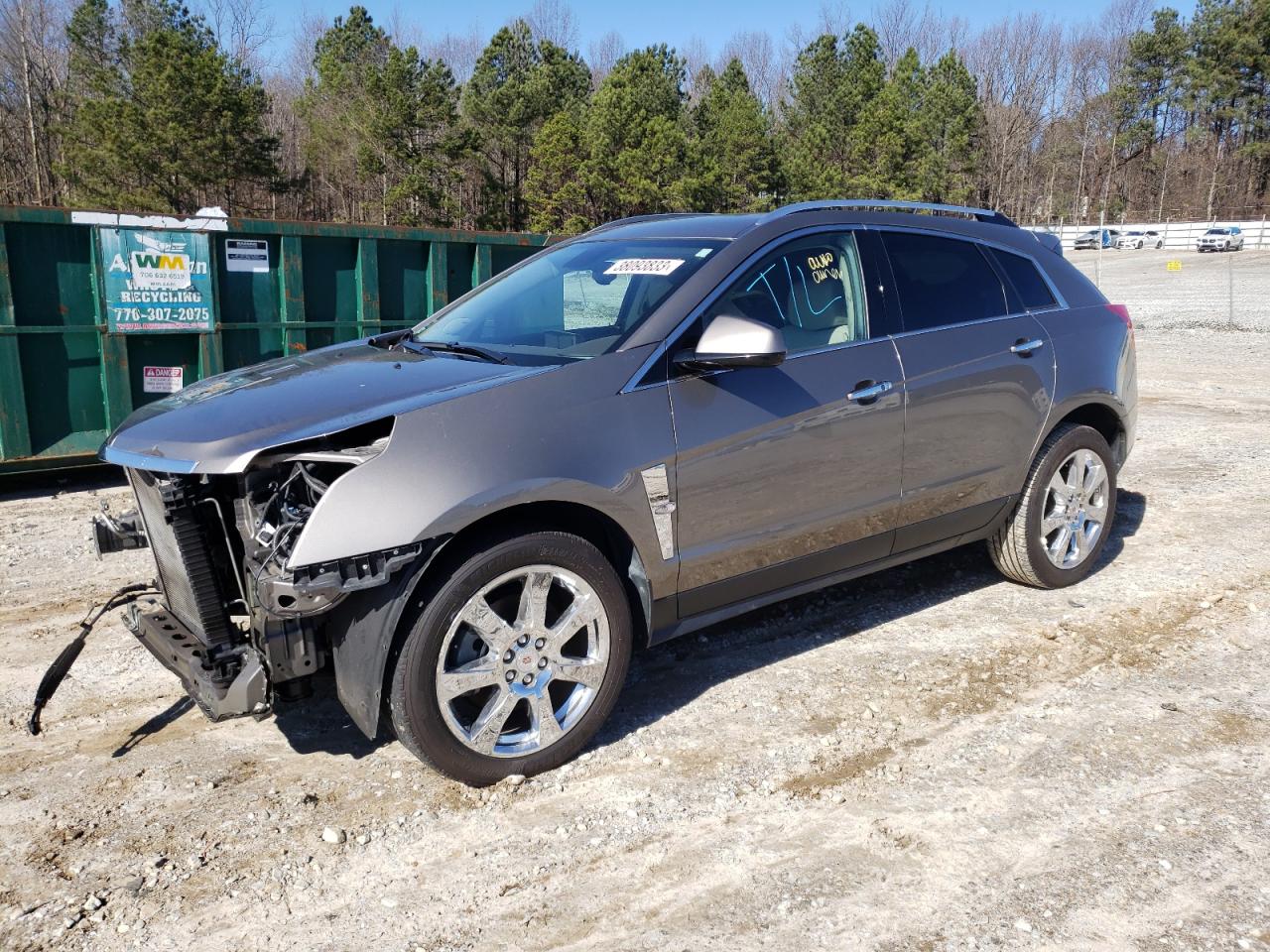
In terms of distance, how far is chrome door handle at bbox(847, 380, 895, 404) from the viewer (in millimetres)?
4066

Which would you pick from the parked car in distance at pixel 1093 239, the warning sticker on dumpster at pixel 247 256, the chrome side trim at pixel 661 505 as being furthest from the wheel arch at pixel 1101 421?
the parked car in distance at pixel 1093 239

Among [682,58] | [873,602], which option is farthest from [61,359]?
[682,58]

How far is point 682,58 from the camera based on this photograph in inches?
2149

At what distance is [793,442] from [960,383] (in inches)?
41.6

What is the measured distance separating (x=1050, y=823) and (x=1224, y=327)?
1917 centimetres

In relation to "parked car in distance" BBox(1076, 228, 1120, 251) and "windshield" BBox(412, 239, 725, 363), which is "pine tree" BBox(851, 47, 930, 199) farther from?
"windshield" BBox(412, 239, 725, 363)

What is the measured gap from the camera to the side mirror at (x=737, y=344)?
11.4ft

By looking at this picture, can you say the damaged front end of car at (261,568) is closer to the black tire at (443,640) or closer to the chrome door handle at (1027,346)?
the black tire at (443,640)

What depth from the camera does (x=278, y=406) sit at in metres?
3.25

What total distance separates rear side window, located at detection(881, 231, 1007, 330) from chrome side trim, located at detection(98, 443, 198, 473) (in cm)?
289

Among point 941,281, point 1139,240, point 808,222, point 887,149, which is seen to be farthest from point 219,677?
point 1139,240

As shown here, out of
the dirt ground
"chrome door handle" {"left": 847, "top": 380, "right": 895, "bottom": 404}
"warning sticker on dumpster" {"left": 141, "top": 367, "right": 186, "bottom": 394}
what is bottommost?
the dirt ground

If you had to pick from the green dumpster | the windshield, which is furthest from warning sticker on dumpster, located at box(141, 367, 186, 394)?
the windshield

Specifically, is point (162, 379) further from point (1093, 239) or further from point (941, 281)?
point (1093, 239)
